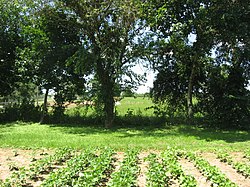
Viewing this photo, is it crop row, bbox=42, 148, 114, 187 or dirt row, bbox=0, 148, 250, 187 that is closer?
crop row, bbox=42, 148, 114, 187

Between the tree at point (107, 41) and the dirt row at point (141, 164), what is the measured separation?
748 cm

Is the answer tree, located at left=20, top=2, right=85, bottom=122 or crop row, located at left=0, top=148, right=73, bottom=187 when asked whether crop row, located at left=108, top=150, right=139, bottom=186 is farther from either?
tree, located at left=20, top=2, right=85, bottom=122

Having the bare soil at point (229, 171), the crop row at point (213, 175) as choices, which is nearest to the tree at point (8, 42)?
the bare soil at point (229, 171)

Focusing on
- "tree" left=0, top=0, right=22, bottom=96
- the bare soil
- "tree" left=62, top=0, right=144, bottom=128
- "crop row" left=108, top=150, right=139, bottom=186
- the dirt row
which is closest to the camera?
"crop row" left=108, top=150, right=139, bottom=186

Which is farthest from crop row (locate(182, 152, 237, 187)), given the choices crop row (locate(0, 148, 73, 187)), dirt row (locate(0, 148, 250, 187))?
crop row (locate(0, 148, 73, 187))

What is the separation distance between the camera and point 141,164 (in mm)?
8562

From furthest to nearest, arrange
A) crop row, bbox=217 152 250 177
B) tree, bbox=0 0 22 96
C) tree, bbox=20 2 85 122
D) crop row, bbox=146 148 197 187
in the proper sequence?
tree, bbox=0 0 22 96 < tree, bbox=20 2 85 122 < crop row, bbox=217 152 250 177 < crop row, bbox=146 148 197 187

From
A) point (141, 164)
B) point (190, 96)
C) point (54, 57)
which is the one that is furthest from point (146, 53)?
point (141, 164)

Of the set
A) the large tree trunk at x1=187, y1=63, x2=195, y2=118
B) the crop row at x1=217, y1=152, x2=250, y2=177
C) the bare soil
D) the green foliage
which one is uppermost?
the large tree trunk at x1=187, y1=63, x2=195, y2=118

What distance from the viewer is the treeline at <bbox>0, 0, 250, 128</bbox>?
15062 millimetres

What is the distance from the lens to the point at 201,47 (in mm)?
15953

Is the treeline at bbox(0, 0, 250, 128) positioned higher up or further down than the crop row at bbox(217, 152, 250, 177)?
higher up

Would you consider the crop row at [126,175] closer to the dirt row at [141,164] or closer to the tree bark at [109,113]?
the dirt row at [141,164]

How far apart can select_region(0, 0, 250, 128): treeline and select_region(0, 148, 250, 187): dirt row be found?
7.31m
